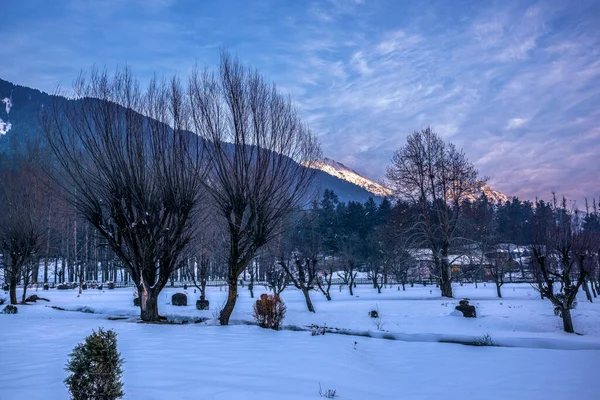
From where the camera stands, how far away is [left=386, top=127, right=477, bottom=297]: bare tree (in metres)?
27.2

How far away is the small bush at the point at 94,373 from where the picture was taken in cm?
419

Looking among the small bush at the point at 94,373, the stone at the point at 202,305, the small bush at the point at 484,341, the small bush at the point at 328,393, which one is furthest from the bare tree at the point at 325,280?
the small bush at the point at 94,373

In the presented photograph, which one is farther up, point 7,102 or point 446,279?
point 7,102

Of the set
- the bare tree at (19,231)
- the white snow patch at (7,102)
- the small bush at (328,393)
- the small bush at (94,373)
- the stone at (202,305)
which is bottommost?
the stone at (202,305)

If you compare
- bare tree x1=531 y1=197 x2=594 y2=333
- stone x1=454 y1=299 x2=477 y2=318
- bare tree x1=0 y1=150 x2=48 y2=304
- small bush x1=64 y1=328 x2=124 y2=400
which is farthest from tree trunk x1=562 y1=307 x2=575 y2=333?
bare tree x1=0 y1=150 x2=48 y2=304

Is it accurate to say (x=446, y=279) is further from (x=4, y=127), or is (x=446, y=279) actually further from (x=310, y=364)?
(x=4, y=127)

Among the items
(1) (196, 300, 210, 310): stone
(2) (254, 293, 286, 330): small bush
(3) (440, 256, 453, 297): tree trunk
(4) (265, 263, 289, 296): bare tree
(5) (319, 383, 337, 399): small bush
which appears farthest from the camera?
(3) (440, 256, 453, 297): tree trunk

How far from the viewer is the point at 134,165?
14.4 m

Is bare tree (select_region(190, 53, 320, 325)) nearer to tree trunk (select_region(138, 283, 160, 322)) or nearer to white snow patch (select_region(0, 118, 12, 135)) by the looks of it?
tree trunk (select_region(138, 283, 160, 322))

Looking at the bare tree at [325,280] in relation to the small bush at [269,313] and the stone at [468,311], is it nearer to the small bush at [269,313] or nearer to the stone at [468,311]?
the stone at [468,311]

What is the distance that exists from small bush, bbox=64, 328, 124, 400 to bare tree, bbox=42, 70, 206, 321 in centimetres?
1036

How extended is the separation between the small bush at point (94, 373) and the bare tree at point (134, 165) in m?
10.4

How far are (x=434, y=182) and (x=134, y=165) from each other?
21.1 meters

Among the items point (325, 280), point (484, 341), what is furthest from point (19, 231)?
point (325, 280)
